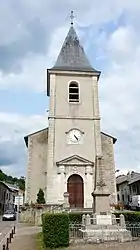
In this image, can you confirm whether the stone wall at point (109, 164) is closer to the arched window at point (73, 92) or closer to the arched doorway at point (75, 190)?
the arched doorway at point (75, 190)

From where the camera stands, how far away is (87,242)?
11805 mm

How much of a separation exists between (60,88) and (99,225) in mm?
17280

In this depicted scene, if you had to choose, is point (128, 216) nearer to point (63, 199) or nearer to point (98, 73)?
point (63, 199)

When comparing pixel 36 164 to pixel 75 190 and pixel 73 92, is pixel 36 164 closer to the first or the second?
pixel 75 190

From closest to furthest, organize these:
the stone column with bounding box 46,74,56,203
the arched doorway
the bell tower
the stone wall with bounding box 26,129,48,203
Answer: the stone column with bounding box 46,74,56,203 → the arched doorway → the bell tower → the stone wall with bounding box 26,129,48,203

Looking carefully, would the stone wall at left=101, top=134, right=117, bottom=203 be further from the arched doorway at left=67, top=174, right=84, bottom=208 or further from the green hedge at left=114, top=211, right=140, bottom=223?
the green hedge at left=114, top=211, right=140, bottom=223

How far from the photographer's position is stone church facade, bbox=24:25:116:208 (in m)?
25.5

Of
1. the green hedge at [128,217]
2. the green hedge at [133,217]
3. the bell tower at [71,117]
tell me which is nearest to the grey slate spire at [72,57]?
the bell tower at [71,117]

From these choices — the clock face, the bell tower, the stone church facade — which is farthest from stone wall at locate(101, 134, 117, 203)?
the clock face

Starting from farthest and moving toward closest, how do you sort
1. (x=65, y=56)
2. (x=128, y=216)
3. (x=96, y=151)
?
(x=65, y=56)
(x=96, y=151)
(x=128, y=216)

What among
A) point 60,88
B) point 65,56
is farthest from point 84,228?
point 65,56

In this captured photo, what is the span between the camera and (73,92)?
2886 cm

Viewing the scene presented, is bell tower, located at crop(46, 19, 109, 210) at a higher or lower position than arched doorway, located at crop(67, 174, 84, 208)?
higher

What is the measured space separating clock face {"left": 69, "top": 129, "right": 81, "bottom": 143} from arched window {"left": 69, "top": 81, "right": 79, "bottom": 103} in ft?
9.90
